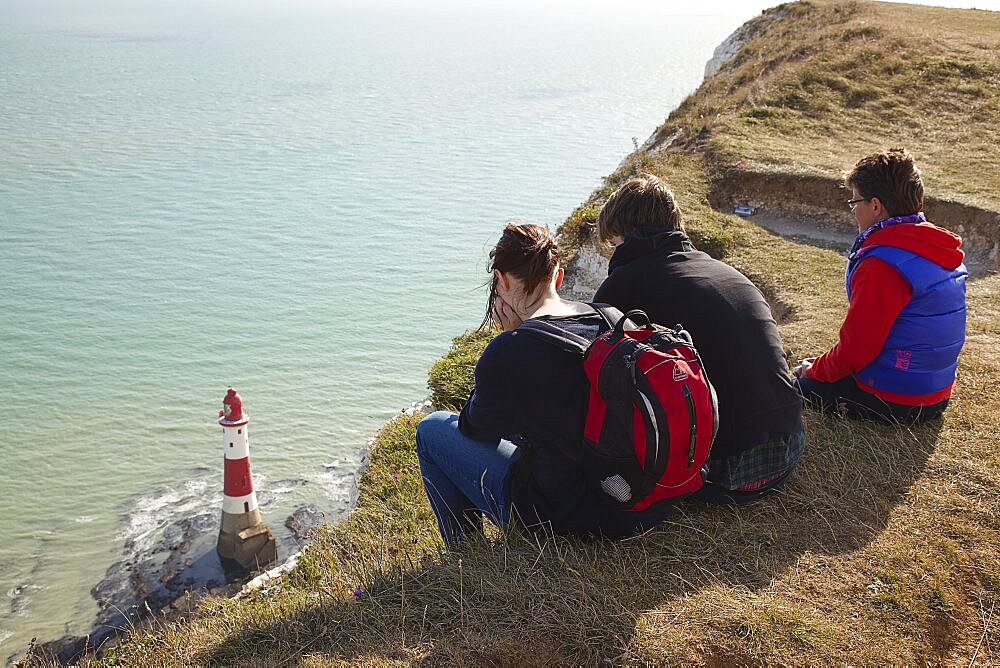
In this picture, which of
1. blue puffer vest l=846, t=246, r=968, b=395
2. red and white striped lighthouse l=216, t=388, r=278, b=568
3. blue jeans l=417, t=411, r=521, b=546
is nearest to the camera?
blue jeans l=417, t=411, r=521, b=546

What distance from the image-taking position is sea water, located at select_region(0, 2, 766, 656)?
16172 millimetres

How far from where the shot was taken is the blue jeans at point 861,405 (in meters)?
6.03

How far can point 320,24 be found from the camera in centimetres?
15388

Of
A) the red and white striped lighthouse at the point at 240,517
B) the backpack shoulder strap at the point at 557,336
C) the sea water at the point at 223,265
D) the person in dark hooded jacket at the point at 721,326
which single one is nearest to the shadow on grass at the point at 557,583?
the person in dark hooded jacket at the point at 721,326

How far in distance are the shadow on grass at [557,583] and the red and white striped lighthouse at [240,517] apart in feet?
26.1

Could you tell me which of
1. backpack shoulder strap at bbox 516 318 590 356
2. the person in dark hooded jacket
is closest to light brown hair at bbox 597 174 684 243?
the person in dark hooded jacket

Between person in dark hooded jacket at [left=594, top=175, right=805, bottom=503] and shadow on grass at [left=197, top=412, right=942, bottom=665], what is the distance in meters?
0.30

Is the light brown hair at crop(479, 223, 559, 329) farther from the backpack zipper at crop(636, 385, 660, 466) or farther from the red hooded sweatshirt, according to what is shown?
the red hooded sweatshirt

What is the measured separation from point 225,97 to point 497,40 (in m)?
70.0

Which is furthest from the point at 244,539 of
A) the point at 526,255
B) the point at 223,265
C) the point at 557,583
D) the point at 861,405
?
the point at 223,265

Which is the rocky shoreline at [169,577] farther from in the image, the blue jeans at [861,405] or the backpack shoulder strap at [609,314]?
the backpack shoulder strap at [609,314]

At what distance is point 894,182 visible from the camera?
5.71m

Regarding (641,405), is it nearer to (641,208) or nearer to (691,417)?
(691,417)

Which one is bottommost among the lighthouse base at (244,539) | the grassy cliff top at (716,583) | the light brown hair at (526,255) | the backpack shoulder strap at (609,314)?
the lighthouse base at (244,539)
